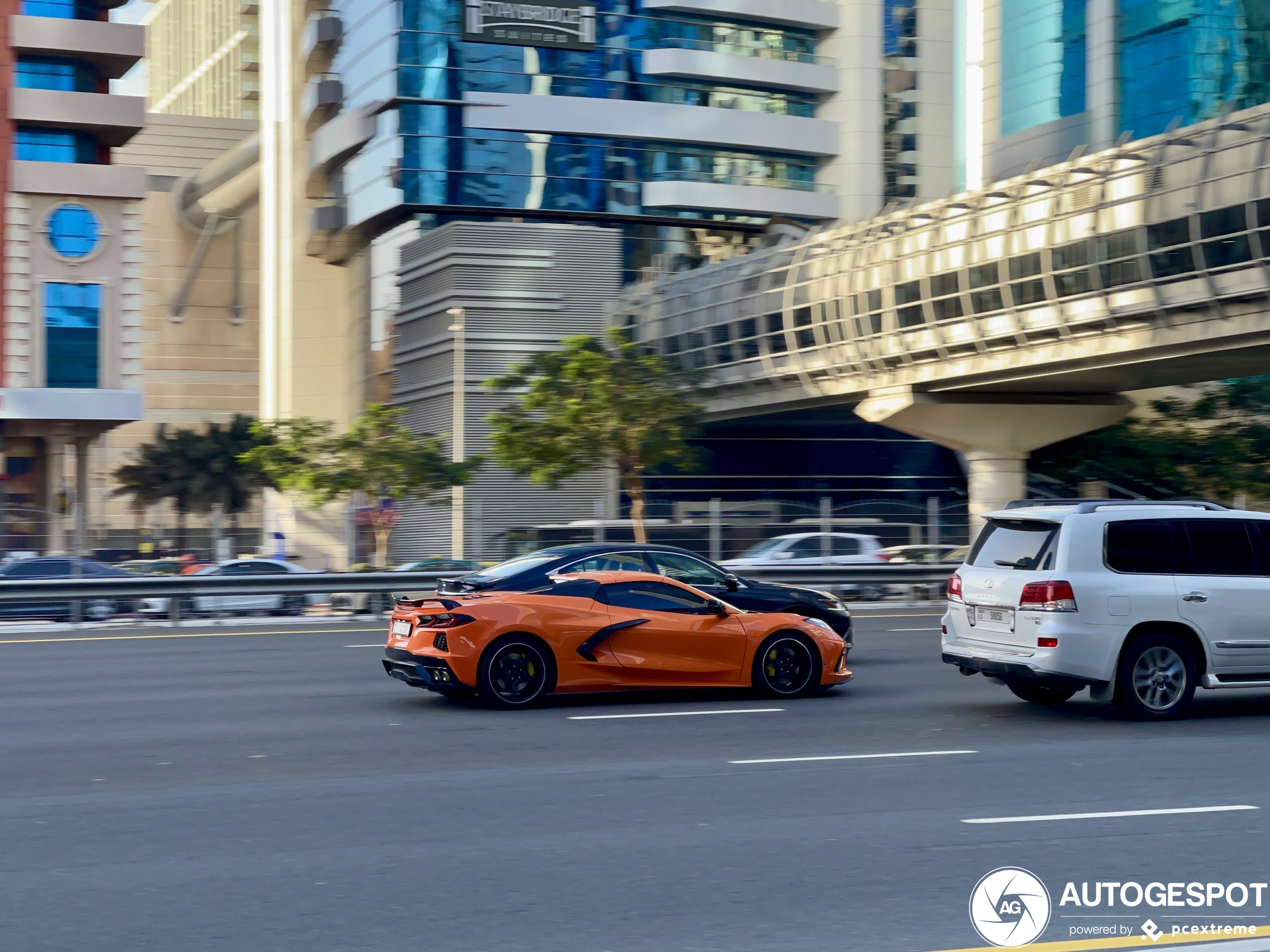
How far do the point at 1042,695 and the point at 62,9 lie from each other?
169 feet

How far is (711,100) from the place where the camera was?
59062 millimetres

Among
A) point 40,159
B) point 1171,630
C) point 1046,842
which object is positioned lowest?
point 1046,842

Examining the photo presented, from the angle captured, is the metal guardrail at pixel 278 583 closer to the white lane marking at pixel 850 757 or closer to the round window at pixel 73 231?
the white lane marking at pixel 850 757

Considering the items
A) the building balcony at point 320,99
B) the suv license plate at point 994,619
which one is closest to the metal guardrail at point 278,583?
the suv license plate at point 994,619

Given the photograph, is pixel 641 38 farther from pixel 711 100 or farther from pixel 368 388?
pixel 368 388

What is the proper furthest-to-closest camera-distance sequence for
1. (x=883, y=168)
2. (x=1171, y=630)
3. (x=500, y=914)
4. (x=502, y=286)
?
(x=883, y=168)
(x=502, y=286)
(x=1171, y=630)
(x=500, y=914)

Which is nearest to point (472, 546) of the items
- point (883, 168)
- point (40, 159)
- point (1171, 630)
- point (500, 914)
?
point (1171, 630)

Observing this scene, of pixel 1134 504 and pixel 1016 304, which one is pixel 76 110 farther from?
pixel 1134 504

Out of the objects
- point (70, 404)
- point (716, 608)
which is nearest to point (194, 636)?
point (716, 608)

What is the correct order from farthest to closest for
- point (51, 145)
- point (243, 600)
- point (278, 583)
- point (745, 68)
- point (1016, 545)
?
point (745, 68)
point (51, 145)
point (243, 600)
point (278, 583)
point (1016, 545)

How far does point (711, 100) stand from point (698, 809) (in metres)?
53.8

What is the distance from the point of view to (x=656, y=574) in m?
13.4

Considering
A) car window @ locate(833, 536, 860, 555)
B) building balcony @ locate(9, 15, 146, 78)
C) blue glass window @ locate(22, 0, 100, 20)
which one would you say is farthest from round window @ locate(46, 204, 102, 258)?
car window @ locate(833, 536, 860, 555)

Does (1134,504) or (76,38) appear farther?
(76,38)
